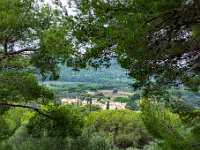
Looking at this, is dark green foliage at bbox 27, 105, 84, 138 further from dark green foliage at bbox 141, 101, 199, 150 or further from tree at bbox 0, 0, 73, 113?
dark green foliage at bbox 141, 101, 199, 150

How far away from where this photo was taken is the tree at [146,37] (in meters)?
5.10

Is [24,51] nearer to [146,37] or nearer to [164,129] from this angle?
[164,129]

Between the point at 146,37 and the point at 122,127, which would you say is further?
the point at 122,127

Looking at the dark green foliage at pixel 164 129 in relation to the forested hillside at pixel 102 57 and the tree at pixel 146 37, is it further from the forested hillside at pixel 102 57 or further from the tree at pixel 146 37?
the tree at pixel 146 37

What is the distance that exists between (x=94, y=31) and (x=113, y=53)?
0.57m

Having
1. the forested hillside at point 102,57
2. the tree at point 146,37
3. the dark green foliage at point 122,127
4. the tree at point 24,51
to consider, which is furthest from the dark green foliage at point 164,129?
the dark green foliage at point 122,127

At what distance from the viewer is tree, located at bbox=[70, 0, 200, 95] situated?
5102 millimetres

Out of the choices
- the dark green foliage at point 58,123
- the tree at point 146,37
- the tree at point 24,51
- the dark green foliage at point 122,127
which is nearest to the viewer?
the tree at point 146,37

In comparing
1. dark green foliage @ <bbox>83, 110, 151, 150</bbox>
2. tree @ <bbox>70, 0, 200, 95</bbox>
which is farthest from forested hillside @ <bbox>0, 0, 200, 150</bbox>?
dark green foliage @ <bbox>83, 110, 151, 150</bbox>

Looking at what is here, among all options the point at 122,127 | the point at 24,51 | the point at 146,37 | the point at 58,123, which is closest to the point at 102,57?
the point at 146,37


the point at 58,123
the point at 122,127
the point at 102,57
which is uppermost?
the point at 102,57

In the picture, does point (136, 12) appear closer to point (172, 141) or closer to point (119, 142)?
point (172, 141)

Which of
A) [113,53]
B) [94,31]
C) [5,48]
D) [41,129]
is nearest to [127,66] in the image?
[113,53]

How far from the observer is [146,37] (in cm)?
579
